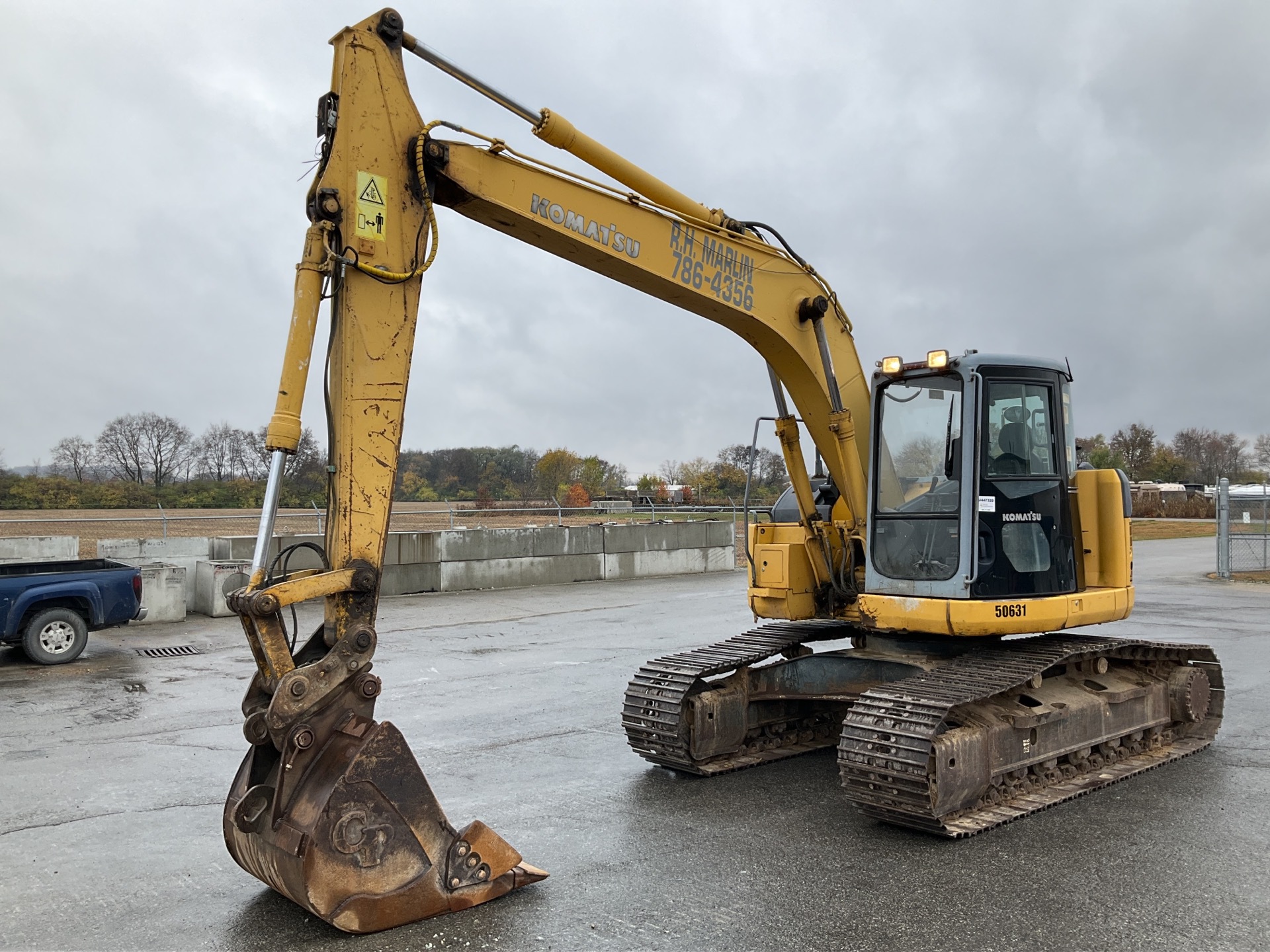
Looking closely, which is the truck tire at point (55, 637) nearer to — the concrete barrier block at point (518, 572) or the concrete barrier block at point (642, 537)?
the concrete barrier block at point (518, 572)

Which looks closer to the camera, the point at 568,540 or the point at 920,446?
the point at 920,446

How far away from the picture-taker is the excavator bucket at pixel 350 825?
14.5 ft

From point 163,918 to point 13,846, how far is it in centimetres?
162

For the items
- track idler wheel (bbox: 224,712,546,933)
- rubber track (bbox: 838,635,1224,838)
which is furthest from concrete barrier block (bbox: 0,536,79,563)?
rubber track (bbox: 838,635,1224,838)

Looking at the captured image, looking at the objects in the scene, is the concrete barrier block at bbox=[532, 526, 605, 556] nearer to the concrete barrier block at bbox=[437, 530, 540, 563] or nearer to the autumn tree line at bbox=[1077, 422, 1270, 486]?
the concrete barrier block at bbox=[437, 530, 540, 563]

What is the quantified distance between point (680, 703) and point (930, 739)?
6.29 feet

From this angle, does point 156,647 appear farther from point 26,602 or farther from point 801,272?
point 801,272

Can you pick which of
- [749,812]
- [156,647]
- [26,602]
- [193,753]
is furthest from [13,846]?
[156,647]

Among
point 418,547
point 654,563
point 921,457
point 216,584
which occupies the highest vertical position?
point 921,457

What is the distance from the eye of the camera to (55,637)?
12.0 meters

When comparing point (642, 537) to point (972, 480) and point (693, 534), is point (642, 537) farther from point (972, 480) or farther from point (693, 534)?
point (972, 480)

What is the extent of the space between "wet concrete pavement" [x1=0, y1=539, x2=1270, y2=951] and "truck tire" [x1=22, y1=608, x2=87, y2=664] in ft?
4.69

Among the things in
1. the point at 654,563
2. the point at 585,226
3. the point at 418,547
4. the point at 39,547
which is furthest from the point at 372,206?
the point at 654,563

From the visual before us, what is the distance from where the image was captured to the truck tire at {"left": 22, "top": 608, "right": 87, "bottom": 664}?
11.8 m
